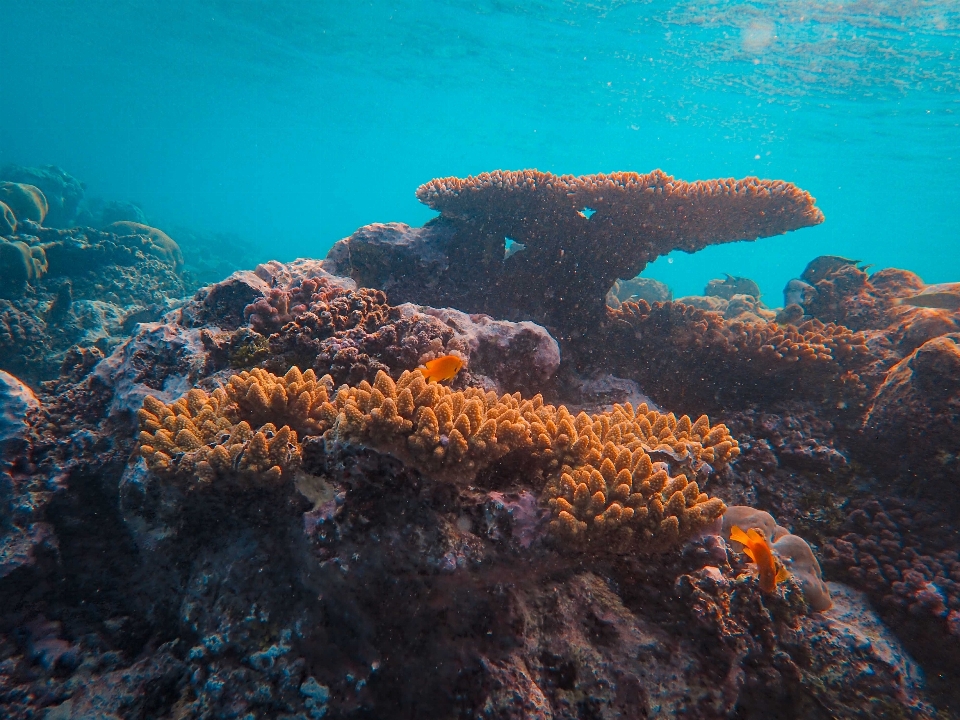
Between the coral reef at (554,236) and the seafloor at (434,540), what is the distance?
2.29 m

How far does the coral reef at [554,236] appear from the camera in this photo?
281 inches

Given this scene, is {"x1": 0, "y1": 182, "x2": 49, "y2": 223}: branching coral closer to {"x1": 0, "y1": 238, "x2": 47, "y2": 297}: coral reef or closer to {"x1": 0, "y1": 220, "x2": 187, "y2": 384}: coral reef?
{"x1": 0, "y1": 220, "x2": 187, "y2": 384}: coral reef

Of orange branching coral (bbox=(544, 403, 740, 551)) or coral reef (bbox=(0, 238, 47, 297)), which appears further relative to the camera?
coral reef (bbox=(0, 238, 47, 297))

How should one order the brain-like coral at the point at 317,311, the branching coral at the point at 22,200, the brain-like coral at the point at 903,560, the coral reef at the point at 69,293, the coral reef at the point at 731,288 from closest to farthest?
the brain-like coral at the point at 903,560
the brain-like coral at the point at 317,311
the coral reef at the point at 69,293
the branching coral at the point at 22,200
the coral reef at the point at 731,288

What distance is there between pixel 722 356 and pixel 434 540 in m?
5.01

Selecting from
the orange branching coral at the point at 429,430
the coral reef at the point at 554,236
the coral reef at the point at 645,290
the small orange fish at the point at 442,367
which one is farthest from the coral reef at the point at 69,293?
the coral reef at the point at 645,290

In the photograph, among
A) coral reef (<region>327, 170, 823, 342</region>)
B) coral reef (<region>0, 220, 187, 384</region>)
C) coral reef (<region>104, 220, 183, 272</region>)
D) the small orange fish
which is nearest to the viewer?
the small orange fish

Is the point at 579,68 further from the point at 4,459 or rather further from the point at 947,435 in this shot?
the point at 4,459

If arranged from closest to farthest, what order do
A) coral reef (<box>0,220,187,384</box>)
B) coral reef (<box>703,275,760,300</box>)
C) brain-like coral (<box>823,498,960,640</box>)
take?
1. brain-like coral (<box>823,498,960,640</box>)
2. coral reef (<box>0,220,187,384</box>)
3. coral reef (<box>703,275,760,300</box>)

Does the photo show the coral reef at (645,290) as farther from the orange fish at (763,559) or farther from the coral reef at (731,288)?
the orange fish at (763,559)

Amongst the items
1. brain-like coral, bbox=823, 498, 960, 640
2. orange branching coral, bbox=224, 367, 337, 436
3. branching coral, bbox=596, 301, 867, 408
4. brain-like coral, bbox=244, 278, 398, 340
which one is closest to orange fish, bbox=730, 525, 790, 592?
brain-like coral, bbox=823, 498, 960, 640

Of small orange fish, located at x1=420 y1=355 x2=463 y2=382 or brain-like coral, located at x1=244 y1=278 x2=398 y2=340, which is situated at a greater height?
brain-like coral, located at x1=244 y1=278 x2=398 y2=340

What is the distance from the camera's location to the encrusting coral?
8.67 ft

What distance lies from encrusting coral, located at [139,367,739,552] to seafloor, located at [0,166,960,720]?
2 centimetres
